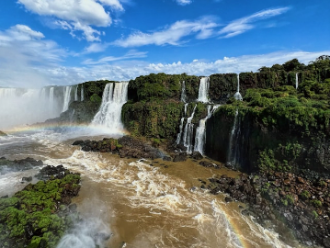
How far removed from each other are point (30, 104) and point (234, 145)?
44381mm

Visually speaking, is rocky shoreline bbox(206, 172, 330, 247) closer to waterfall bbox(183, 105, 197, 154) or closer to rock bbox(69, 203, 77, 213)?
waterfall bbox(183, 105, 197, 154)

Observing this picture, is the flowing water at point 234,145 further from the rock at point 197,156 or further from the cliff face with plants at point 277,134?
the rock at point 197,156

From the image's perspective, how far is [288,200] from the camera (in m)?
12.0

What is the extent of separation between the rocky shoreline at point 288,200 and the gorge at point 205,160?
0.06 metres

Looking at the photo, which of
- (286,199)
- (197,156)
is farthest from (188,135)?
(286,199)

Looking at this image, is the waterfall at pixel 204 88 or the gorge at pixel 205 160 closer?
the gorge at pixel 205 160

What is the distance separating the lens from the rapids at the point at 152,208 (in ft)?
30.6

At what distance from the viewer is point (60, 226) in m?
8.92

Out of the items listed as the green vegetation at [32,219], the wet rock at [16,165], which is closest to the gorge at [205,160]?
the green vegetation at [32,219]

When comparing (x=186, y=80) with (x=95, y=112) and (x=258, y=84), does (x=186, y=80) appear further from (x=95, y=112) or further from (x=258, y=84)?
(x=95, y=112)

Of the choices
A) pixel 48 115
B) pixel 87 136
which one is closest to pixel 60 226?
pixel 87 136

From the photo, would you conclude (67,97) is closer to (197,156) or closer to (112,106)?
(112,106)

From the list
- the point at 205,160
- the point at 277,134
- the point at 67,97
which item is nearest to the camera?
the point at 277,134

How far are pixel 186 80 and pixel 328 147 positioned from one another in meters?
20.6
